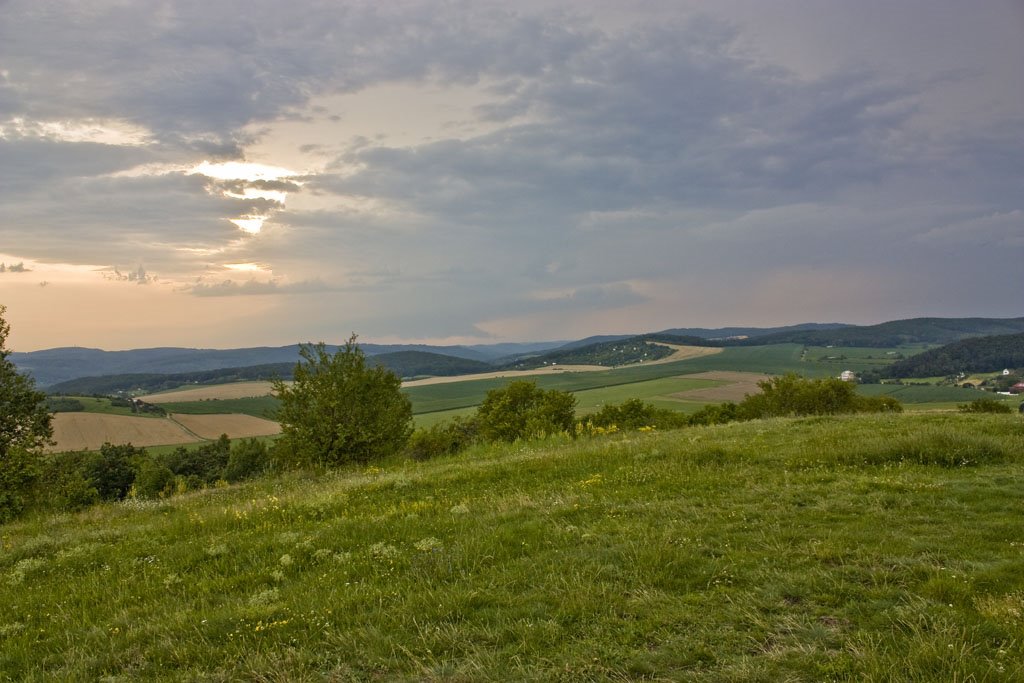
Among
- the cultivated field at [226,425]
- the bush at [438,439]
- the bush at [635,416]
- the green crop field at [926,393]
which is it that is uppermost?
the bush at [635,416]

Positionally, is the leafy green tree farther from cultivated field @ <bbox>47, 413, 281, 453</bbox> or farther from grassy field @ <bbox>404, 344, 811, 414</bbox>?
grassy field @ <bbox>404, 344, 811, 414</bbox>

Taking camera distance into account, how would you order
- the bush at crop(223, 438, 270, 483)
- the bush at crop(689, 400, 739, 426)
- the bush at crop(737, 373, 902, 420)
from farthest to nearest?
the bush at crop(223, 438, 270, 483) < the bush at crop(689, 400, 739, 426) < the bush at crop(737, 373, 902, 420)

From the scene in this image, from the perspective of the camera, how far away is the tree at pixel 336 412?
29.8 meters

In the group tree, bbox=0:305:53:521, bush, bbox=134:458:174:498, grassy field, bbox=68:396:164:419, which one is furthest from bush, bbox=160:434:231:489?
tree, bbox=0:305:53:521

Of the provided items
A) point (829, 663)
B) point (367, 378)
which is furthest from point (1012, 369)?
point (829, 663)

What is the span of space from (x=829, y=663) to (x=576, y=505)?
22.8ft

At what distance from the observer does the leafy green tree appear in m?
56.8

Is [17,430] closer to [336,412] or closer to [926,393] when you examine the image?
[336,412]

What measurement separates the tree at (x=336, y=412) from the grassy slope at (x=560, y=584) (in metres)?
14.5

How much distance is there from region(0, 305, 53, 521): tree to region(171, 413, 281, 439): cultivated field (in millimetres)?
83702

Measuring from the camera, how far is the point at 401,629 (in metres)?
6.81

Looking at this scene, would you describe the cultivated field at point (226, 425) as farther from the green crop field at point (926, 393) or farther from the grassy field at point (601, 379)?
the green crop field at point (926, 393)

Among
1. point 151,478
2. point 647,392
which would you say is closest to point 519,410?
point 151,478

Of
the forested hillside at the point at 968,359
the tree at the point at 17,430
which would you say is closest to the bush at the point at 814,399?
the tree at the point at 17,430
